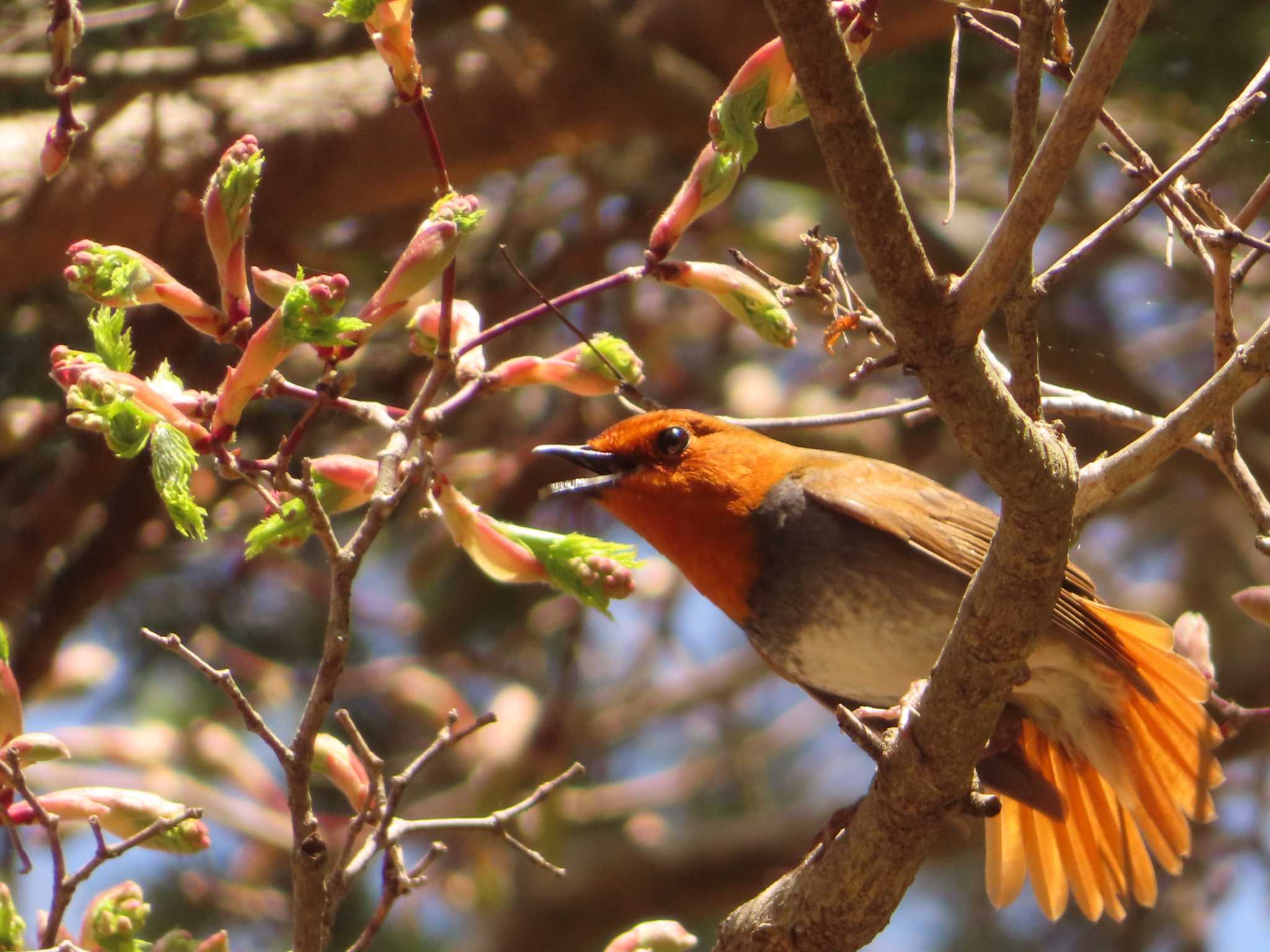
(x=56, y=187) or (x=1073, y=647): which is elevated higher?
(x=56, y=187)

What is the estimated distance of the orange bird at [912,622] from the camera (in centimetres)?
333

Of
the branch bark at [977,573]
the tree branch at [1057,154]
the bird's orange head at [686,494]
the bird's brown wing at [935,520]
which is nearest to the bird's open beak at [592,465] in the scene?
the bird's orange head at [686,494]

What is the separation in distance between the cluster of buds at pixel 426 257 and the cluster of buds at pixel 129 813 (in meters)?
0.63

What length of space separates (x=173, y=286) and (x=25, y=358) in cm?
251

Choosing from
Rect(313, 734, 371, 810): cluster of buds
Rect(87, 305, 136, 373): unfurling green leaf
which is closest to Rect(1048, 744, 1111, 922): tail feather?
Rect(313, 734, 371, 810): cluster of buds

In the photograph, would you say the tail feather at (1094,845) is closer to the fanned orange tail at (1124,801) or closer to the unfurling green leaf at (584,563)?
the fanned orange tail at (1124,801)

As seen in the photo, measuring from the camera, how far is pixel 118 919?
1.75 meters

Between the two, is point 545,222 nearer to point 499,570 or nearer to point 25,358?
point 25,358

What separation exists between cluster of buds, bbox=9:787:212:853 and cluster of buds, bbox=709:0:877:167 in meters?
1.08

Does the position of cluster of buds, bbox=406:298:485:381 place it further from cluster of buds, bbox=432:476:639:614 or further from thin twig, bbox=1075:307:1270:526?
thin twig, bbox=1075:307:1270:526

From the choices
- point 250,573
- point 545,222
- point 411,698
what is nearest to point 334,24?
point 545,222

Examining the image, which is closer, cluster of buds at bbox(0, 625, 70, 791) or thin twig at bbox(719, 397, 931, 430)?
cluster of buds at bbox(0, 625, 70, 791)

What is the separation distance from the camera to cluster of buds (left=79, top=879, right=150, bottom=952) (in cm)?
175

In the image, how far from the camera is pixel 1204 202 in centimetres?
223
